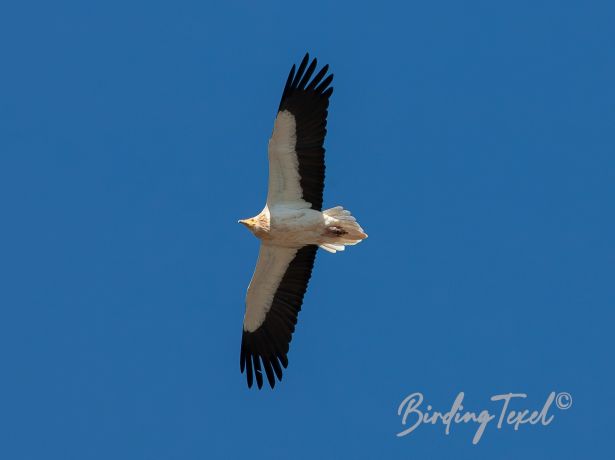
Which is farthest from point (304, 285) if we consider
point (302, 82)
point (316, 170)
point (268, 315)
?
point (302, 82)

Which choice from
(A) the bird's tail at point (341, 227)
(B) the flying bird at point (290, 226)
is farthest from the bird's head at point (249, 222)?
(A) the bird's tail at point (341, 227)

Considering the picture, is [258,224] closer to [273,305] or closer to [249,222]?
[249,222]

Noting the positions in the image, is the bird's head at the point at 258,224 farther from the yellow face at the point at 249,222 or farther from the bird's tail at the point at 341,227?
the bird's tail at the point at 341,227

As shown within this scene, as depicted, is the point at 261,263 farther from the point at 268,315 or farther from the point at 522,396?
the point at 522,396

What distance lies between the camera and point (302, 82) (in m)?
14.6

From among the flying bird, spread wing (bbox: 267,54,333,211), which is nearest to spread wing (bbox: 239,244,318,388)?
the flying bird

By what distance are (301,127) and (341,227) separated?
1.40 meters

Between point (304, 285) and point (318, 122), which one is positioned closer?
point (318, 122)

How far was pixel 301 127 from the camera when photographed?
14.5 m

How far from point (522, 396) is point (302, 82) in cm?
488

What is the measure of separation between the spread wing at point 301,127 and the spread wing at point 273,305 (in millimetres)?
1232

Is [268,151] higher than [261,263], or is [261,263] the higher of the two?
[268,151]

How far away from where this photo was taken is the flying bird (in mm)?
14539

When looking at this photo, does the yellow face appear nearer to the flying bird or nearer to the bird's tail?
the flying bird
